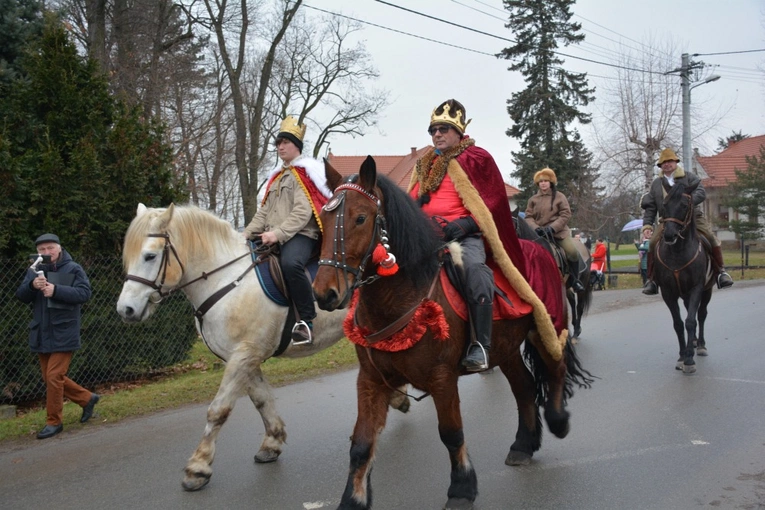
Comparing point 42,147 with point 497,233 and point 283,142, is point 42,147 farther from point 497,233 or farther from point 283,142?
point 497,233

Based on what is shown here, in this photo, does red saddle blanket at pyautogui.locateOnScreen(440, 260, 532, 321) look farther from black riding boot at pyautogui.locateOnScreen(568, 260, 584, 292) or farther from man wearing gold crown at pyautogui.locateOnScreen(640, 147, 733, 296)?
man wearing gold crown at pyautogui.locateOnScreen(640, 147, 733, 296)

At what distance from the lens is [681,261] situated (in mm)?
9367

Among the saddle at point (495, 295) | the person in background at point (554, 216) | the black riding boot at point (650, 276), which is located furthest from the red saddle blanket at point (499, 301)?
the black riding boot at point (650, 276)

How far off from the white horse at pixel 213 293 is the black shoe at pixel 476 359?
199 centimetres

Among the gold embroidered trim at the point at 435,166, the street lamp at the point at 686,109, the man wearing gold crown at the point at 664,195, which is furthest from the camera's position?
the street lamp at the point at 686,109

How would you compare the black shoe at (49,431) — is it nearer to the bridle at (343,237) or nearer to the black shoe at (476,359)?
the bridle at (343,237)

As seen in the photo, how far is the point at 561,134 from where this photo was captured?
123ft

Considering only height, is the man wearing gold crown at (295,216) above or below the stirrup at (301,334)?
above

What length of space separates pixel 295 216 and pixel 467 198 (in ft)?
6.04

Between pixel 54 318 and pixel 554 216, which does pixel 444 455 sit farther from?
pixel 554 216

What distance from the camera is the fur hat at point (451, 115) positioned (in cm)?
480

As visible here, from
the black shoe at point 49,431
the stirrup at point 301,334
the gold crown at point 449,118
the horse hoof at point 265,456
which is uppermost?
the gold crown at point 449,118

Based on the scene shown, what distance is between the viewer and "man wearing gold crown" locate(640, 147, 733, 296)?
9.23m

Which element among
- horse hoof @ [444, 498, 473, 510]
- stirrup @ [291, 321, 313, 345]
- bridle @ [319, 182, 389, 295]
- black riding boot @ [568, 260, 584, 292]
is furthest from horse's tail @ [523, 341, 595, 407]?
black riding boot @ [568, 260, 584, 292]
